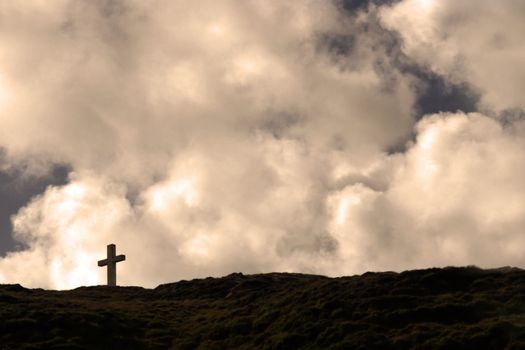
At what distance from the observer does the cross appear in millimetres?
50062

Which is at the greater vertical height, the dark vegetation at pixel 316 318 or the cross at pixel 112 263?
the cross at pixel 112 263

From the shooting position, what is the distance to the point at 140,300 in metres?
43.5

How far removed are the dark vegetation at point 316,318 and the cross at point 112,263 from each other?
10.1m

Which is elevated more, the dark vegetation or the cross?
the cross

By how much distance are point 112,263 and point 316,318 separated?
23.1m

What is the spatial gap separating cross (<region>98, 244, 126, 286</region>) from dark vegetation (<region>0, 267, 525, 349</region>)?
1011 cm

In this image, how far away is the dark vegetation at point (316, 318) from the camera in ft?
90.4

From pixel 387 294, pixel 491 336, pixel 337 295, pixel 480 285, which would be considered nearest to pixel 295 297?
pixel 337 295

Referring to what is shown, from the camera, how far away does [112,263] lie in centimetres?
5025

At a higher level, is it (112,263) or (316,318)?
(112,263)

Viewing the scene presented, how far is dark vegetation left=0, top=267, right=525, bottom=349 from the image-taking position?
1085 inches

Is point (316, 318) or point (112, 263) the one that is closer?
point (316, 318)

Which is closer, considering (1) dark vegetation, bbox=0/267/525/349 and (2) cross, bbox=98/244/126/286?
(1) dark vegetation, bbox=0/267/525/349

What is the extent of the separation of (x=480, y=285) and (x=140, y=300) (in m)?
20.6
